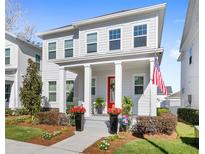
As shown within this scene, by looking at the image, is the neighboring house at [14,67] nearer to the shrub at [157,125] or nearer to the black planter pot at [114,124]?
the black planter pot at [114,124]

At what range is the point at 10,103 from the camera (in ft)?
59.7

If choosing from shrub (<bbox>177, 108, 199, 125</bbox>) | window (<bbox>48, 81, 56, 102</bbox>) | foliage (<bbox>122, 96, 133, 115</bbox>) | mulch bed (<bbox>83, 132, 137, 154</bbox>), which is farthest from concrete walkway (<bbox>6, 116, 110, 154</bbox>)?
window (<bbox>48, 81, 56, 102</bbox>)

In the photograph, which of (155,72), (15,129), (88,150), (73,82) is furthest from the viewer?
(73,82)

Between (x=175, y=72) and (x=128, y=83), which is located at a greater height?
(x=175, y=72)

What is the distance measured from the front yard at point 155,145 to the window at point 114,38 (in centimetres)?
677

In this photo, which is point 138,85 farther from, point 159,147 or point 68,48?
point 68,48

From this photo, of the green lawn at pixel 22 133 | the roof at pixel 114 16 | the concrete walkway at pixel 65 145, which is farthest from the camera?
the roof at pixel 114 16

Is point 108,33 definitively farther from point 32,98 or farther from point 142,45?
point 32,98

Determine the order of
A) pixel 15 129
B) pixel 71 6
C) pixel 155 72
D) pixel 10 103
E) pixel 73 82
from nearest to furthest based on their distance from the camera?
pixel 155 72
pixel 15 129
pixel 71 6
pixel 73 82
pixel 10 103

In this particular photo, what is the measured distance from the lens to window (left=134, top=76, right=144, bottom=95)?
1208 cm

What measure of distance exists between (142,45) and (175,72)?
1407 centimetres

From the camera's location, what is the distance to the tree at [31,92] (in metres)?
11.8

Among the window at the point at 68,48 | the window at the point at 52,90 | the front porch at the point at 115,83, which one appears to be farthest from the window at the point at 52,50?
the front porch at the point at 115,83
